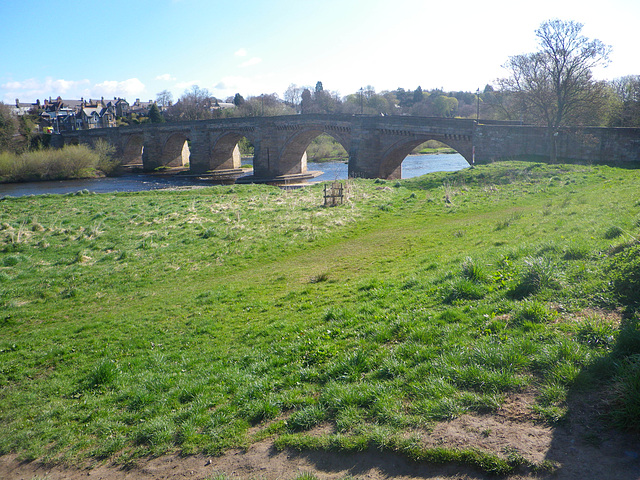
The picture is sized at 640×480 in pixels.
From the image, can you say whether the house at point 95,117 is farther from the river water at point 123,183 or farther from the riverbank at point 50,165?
the river water at point 123,183

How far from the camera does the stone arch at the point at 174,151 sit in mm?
77750

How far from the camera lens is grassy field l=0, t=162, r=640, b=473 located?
480 centimetres

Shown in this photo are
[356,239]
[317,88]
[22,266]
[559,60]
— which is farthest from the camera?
[317,88]

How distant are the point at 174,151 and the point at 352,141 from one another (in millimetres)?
45951

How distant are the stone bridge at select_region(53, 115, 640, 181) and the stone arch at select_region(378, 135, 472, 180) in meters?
0.09

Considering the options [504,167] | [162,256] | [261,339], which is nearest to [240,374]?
[261,339]

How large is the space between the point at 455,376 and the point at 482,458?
4.01 ft

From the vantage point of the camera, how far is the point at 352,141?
47188 mm

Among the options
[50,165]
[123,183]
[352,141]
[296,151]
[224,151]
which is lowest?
[123,183]

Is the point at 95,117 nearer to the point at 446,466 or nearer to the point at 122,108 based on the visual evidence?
the point at 122,108

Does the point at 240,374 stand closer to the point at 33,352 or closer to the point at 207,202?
the point at 33,352

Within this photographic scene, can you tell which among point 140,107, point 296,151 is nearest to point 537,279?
point 296,151

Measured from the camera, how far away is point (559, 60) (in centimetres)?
3597

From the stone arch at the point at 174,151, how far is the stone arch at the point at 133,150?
24.7 feet
